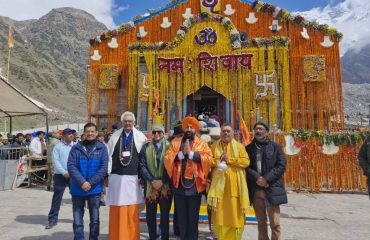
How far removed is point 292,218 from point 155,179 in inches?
135

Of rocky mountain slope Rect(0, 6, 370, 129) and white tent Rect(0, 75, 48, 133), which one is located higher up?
rocky mountain slope Rect(0, 6, 370, 129)

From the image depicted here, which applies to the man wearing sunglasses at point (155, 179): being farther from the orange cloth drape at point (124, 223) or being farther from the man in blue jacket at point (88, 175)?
the man in blue jacket at point (88, 175)

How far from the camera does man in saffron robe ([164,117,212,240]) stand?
4191 millimetres

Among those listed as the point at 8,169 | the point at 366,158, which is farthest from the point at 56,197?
the point at 366,158

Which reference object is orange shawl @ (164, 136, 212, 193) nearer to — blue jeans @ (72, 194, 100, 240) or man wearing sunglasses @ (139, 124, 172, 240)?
man wearing sunglasses @ (139, 124, 172, 240)

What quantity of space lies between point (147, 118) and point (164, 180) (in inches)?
388

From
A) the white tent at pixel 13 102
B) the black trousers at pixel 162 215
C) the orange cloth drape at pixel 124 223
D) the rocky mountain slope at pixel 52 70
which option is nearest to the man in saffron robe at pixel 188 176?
the black trousers at pixel 162 215

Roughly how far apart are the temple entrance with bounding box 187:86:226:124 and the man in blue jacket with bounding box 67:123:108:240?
393 inches

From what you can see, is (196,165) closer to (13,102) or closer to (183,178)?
(183,178)

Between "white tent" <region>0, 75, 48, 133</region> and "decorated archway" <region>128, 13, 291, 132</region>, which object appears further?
"decorated archway" <region>128, 13, 291, 132</region>

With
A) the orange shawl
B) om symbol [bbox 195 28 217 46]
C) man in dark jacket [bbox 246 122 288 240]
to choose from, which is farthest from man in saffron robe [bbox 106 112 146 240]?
om symbol [bbox 195 28 217 46]

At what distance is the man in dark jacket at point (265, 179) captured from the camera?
13.3 feet

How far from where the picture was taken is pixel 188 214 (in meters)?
4.27

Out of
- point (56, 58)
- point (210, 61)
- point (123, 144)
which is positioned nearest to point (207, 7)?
point (210, 61)
